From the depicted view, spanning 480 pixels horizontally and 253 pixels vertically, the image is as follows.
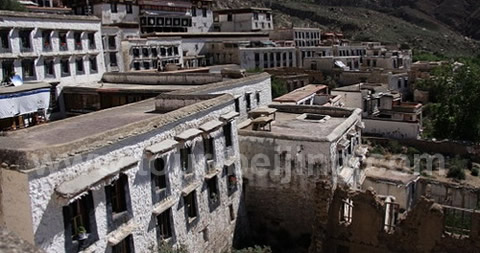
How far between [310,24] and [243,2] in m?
17.9

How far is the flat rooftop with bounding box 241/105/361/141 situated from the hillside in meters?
84.7

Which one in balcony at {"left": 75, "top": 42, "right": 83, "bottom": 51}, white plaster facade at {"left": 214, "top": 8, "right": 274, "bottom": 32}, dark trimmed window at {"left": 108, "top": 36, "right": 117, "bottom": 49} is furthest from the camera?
white plaster facade at {"left": 214, "top": 8, "right": 274, "bottom": 32}

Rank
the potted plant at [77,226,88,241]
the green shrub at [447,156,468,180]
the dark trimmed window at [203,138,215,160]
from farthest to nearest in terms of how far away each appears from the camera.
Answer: the green shrub at [447,156,468,180], the dark trimmed window at [203,138,215,160], the potted plant at [77,226,88,241]

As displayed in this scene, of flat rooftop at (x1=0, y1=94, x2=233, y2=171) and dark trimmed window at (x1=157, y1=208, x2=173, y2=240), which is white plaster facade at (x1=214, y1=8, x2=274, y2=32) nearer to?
flat rooftop at (x1=0, y1=94, x2=233, y2=171)

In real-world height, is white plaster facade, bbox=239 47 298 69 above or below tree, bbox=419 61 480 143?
above

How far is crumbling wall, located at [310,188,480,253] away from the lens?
714 inches

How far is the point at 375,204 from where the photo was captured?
19109 mm

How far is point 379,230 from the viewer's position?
763 inches

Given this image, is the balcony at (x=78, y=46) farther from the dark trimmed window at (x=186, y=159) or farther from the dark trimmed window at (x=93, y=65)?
the dark trimmed window at (x=186, y=159)

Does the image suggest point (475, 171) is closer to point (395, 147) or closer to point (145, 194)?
point (395, 147)

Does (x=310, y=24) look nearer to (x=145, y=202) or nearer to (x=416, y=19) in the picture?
(x=416, y=19)

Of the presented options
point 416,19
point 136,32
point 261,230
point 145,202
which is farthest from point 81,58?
point 416,19

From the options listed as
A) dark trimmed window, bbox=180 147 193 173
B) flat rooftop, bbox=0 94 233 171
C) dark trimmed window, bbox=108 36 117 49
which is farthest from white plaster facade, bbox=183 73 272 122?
dark trimmed window, bbox=108 36 117 49

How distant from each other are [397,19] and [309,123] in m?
131
